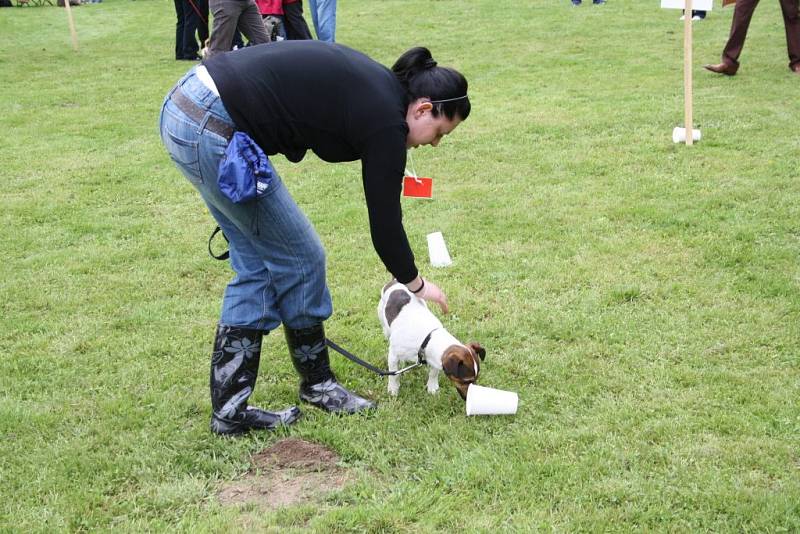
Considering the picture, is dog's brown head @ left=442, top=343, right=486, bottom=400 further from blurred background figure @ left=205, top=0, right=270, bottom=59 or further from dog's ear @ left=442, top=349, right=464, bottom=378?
blurred background figure @ left=205, top=0, right=270, bottom=59

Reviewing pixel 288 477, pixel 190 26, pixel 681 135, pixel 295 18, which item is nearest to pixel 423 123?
pixel 288 477

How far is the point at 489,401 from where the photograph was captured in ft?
10.7

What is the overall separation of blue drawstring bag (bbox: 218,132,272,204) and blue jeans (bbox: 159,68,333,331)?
2.4 inches

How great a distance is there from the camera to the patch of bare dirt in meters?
2.93

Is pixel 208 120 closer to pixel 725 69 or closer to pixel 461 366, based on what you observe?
pixel 461 366

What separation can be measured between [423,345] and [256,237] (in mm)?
882

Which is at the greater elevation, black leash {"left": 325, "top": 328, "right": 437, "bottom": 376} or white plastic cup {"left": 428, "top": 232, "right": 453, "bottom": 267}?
white plastic cup {"left": 428, "top": 232, "right": 453, "bottom": 267}

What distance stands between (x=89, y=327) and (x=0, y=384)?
0.63 m

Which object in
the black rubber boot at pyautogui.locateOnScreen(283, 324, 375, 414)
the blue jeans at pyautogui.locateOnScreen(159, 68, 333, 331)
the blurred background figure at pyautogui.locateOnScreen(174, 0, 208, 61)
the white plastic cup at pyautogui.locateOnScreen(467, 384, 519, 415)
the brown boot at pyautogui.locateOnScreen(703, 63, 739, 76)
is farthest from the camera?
the blurred background figure at pyautogui.locateOnScreen(174, 0, 208, 61)

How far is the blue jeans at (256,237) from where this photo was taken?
2816mm

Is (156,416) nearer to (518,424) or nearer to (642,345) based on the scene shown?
(518,424)

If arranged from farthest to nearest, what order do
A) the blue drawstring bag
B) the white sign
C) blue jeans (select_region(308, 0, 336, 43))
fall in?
blue jeans (select_region(308, 0, 336, 43))
the white sign
the blue drawstring bag

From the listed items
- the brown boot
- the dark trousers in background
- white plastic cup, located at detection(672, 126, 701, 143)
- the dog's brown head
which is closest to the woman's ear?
the dog's brown head

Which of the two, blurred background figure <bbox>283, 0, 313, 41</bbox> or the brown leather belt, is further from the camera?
blurred background figure <bbox>283, 0, 313, 41</bbox>
